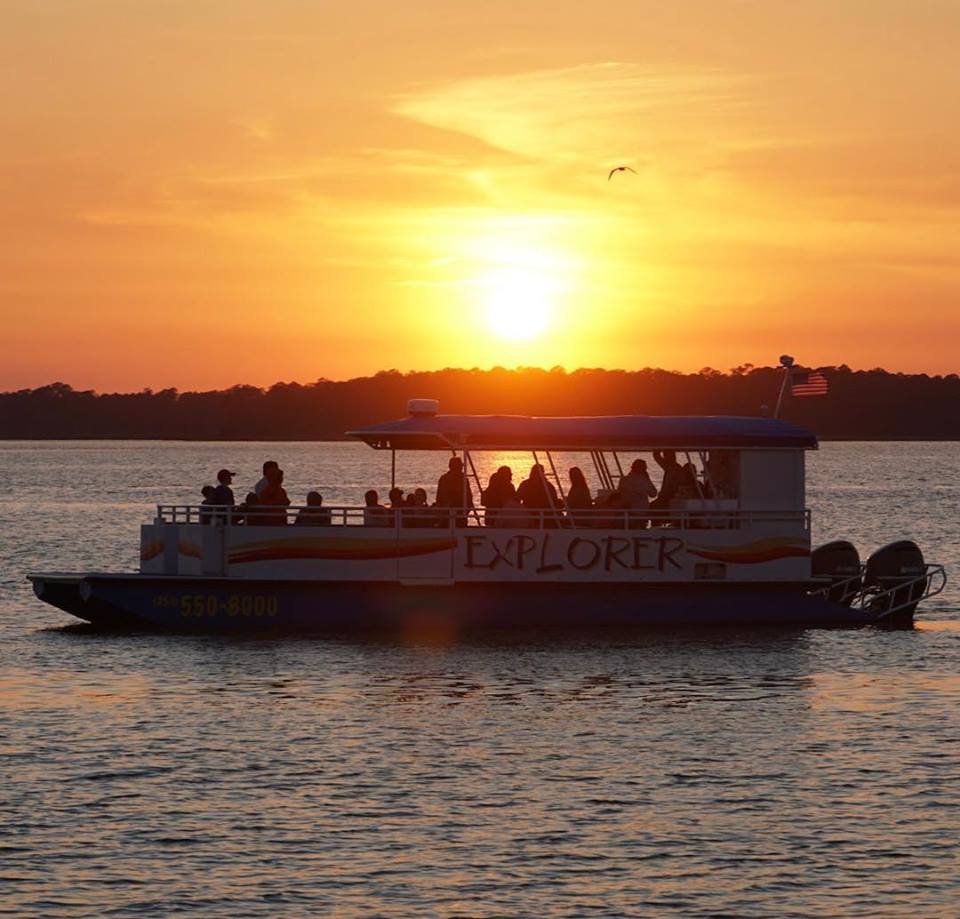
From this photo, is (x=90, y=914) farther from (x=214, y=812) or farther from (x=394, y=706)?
(x=394, y=706)

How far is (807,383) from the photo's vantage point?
34.2m

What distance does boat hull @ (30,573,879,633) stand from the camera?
1208 inches

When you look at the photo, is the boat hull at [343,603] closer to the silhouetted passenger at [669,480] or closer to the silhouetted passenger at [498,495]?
the silhouetted passenger at [498,495]

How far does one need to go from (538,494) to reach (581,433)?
1269 millimetres

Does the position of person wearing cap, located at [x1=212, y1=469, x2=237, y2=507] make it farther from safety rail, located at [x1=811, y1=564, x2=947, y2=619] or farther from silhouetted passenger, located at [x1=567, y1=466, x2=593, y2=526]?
safety rail, located at [x1=811, y1=564, x2=947, y2=619]

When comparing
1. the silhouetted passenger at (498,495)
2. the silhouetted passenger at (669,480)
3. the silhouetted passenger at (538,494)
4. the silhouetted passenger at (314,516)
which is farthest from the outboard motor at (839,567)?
the silhouetted passenger at (314,516)

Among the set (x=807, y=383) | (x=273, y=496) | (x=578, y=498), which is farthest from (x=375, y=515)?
(x=807, y=383)

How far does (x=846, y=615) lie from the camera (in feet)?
106

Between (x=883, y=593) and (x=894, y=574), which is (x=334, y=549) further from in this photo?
(x=894, y=574)

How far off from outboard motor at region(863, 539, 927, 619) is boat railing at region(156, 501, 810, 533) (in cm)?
331

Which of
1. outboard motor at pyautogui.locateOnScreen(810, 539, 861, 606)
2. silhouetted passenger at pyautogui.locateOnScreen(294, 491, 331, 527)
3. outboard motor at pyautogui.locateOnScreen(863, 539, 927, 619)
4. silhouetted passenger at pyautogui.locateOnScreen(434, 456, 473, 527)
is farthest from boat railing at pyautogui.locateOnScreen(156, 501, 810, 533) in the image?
outboard motor at pyautogui.locateOnScreen(863, 539, 927, 619)

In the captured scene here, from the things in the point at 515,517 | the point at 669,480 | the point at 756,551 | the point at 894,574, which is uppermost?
the point at 669,480

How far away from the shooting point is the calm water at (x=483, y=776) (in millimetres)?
15766

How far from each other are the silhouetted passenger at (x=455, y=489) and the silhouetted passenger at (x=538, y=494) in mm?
932
